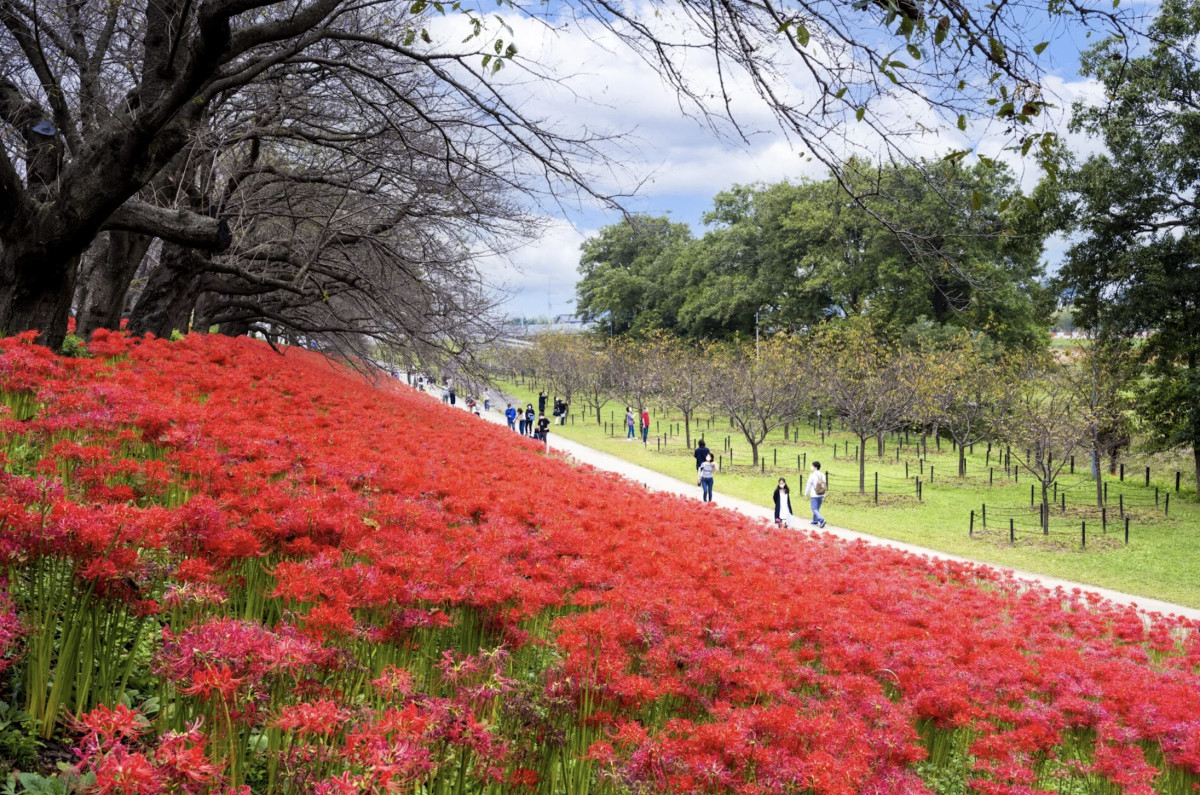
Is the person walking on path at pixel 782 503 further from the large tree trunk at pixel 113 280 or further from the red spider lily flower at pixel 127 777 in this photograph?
the red spider lily flower at pixel 127 777

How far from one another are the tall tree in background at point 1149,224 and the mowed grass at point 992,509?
4628 millimetres

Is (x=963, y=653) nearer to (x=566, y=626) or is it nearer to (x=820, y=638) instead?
(x=820, y=638)

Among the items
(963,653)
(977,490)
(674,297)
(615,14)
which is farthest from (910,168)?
(674,297)

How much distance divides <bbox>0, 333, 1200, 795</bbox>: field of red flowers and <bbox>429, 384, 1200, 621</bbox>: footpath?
182 inches

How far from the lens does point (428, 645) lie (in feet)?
10.5

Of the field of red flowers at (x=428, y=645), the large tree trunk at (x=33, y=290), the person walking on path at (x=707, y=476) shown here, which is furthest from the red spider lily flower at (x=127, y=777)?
the person walking on path at (x=707, y=476)

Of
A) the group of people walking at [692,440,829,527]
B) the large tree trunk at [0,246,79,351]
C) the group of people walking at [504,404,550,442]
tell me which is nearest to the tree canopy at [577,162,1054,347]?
the group of people walking at [504,404,550,442]

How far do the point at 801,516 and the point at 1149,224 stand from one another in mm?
13485

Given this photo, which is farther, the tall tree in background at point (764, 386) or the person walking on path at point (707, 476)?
the tall tree in background at point (764, 386)

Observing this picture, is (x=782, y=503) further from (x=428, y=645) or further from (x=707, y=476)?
(x=428, y=645)

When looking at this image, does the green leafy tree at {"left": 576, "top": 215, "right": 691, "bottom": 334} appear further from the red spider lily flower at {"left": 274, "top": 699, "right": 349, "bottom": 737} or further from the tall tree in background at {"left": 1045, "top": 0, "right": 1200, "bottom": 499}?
the red spider lily flower at {"left": 274, "top": 699, "right": 349, "bottom": 737}

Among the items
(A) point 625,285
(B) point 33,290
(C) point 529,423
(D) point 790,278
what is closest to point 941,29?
(B) point 33,290

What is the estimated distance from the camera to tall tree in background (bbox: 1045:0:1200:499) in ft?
65.4

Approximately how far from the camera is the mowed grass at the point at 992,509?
50.6 ft
